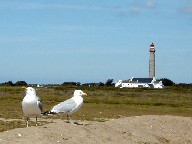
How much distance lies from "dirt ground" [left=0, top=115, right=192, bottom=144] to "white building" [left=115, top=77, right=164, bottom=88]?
10403cm

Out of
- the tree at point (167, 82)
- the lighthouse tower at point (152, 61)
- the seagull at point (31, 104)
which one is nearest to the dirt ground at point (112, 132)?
the seagull at point (31, 104)

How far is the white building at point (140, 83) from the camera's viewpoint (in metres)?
136

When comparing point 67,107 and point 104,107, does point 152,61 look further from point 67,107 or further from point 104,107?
point 67,107

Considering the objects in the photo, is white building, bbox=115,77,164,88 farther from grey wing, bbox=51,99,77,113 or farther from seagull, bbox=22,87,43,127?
seagull, bbox=22,87,43,127

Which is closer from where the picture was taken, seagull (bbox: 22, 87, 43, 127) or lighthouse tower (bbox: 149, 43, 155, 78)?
seagull (bbox: 22, 87, 43, 127)

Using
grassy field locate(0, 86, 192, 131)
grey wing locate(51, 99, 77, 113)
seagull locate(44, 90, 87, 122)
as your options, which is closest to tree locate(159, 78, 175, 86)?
grassy field locate(0, 86, 192, 131)

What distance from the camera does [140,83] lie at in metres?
144

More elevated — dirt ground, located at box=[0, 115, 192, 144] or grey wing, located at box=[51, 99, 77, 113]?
grey wing, located at box=[51, 99, 77, 113]

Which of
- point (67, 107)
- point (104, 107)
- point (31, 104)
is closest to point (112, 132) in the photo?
point (67, 107)

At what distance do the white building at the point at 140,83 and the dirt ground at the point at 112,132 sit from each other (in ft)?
341

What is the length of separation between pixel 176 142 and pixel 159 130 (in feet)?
4.13

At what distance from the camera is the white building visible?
5374 inches

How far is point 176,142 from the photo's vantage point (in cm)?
2655

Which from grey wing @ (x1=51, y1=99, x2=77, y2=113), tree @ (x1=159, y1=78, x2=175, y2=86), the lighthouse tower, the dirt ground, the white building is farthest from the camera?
tree @ (x1=159, y1=78, x2=175, y2=86)
